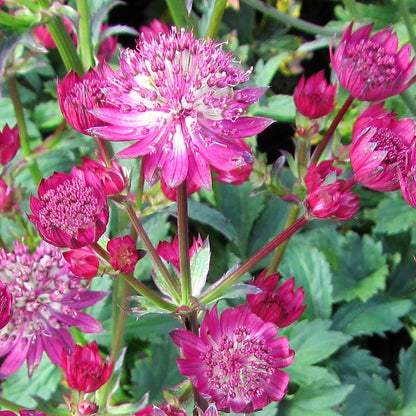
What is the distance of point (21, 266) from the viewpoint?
115 cm

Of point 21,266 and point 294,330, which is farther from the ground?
point 21,266

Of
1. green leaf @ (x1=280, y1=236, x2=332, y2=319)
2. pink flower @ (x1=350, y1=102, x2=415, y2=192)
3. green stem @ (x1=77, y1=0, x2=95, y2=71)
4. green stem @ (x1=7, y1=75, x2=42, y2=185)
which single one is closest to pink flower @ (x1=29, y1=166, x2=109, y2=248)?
pink flower @ (x1=350, y1=102, x2=415, y2=192)

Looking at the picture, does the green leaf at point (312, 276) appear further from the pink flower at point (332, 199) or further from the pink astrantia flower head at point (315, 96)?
the pink flower at point (332, 199)

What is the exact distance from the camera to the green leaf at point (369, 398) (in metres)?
1.51

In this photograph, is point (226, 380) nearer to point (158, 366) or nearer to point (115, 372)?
point (115, 372)

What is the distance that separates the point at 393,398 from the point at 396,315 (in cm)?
21

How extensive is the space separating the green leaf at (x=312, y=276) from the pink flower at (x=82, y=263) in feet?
2.82

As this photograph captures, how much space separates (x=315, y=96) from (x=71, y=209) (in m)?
0.50

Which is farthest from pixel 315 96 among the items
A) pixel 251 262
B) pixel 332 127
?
pixel 251 262

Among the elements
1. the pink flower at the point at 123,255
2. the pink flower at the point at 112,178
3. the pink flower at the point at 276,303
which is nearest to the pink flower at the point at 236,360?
the pink flower at the point at 276,303

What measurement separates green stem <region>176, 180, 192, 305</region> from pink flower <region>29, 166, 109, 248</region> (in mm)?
106

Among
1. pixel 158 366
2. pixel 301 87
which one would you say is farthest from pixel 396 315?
pixel 301 87

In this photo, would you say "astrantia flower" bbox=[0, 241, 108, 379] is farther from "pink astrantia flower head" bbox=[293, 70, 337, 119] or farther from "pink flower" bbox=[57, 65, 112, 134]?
"pink astrantia flower head" bbox=[293, 70, 337, 119]

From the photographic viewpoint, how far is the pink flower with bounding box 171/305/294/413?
89cm
